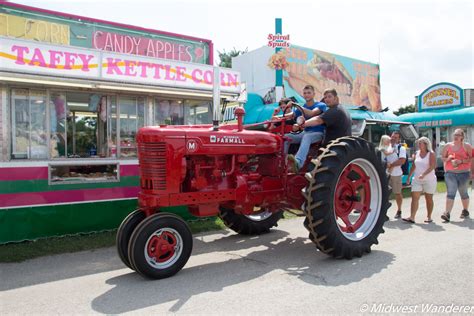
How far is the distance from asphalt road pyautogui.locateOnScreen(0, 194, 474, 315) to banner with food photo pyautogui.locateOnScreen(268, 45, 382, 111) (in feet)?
34.0

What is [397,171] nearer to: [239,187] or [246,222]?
[246,222]

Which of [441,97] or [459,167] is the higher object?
[441,97]

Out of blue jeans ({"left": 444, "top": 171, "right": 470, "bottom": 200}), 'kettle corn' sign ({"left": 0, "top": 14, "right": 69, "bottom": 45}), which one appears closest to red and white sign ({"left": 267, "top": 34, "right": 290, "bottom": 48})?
blue jeans ({"left": 444, "top": 171, "right": 470, "bottom": 200})

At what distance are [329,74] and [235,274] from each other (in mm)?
13951

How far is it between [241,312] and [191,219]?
4098 mm

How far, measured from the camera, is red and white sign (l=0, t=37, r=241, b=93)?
530cm

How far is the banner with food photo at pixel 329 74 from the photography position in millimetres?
15204

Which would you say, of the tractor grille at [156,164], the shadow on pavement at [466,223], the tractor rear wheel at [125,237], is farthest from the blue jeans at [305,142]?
the shadow on pavement at [466,223]

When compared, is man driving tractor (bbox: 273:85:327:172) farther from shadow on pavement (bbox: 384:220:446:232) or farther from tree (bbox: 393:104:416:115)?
tree (bbox: 393:104:416:115)

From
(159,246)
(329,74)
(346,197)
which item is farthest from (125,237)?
(329,74)

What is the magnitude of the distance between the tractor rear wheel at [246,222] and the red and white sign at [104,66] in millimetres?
2270

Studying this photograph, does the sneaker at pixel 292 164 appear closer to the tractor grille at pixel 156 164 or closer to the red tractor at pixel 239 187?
the red tractor at pixel 239 187

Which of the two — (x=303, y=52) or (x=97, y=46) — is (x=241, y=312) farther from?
(x=303, y=52)

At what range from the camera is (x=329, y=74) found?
16938 millimetres
